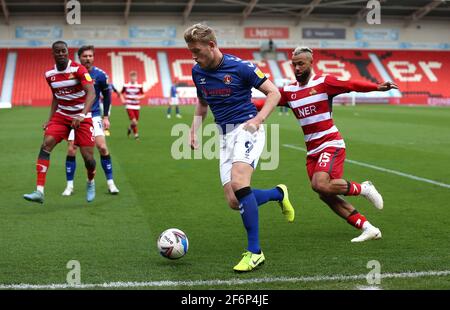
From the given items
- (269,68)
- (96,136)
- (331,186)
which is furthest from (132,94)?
(269,68)

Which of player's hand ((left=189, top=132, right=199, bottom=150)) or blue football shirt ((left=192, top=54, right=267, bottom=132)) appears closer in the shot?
blue football shirt ((left=192, top=54, right=267, bottom=132))

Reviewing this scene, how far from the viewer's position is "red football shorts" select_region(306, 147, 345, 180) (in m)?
6.65

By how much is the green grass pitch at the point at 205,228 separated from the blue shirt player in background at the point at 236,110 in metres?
0.48

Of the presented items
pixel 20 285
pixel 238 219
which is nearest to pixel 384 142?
pixel 238 219

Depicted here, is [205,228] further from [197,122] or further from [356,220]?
[356,220]

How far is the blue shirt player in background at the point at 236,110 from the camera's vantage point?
554 cm

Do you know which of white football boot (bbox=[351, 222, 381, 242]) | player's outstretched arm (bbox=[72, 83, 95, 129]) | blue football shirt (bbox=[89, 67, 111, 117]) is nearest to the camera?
white football boot (bbox=[351, 222, 381, 242])

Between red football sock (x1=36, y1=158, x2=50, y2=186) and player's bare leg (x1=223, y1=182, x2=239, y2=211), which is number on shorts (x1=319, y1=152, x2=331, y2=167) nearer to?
player's bare leg (x1=223, y1=182, x2=239, y2=211)

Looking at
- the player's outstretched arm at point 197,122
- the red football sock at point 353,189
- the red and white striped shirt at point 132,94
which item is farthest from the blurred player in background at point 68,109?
the red and white striped shirt at point 132,94

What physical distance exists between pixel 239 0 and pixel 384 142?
36.7 m

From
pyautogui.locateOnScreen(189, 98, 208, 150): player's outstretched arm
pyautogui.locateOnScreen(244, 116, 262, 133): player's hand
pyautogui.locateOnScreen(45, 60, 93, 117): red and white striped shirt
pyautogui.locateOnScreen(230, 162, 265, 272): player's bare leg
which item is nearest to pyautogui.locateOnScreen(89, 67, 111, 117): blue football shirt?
pyautogui.locateOnScreen(45, 60, 93, 117): red and white striped shirt

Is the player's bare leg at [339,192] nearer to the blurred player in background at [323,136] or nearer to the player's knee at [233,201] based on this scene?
the blurred player in background at [323,136]

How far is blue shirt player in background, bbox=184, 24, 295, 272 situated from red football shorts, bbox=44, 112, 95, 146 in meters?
3.64

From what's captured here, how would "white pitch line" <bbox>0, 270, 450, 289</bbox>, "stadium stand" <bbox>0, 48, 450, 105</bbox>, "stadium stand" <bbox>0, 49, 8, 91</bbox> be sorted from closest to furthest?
1. "white pitch line" <bbox>0, 270, 450, 289</bbox>
2. "stadium stand" <bbox>0, 49, 8, 91</bbox>
3. "stadium stand" <bbox>0, 48, 450, 105</bbox>
